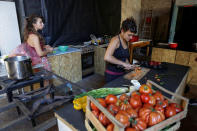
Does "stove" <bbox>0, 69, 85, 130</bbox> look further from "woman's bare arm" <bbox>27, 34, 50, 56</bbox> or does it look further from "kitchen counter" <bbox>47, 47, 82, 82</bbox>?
"kitchen counter" <bbox>47, 47, 82, 82</bbox>

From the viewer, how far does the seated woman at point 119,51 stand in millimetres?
1715

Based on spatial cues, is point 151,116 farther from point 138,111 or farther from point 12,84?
point 12,84

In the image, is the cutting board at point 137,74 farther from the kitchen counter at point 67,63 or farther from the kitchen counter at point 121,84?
the kitchen counter at point 67,63

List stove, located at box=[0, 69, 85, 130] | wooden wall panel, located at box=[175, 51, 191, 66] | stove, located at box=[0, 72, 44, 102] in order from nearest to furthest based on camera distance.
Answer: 1. stove, located at box=[0, 69, 85, 130]
2. stove, located at box=[0, 72, 44, 102]
3. wooden wall panel, located at box=[175, 51, 191, 66]

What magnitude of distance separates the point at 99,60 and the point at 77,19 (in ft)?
4.26

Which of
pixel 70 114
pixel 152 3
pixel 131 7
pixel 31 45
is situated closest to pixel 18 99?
pixel 70 114

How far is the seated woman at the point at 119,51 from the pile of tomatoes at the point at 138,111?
896 mm

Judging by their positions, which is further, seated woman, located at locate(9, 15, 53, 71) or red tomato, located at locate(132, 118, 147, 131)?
seated woman, located at locate(9, 15, 53, 71)

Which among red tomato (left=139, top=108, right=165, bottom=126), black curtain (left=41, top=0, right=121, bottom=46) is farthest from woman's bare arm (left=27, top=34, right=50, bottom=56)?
red tomato (left=139, top=108, right=165, bottom=126)

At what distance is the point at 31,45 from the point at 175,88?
6.80ft

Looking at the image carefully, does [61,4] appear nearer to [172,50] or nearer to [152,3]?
[172,50]

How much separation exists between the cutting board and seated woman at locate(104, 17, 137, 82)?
0.11 m

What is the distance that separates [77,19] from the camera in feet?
12.5

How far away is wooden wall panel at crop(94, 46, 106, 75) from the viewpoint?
3.80m
